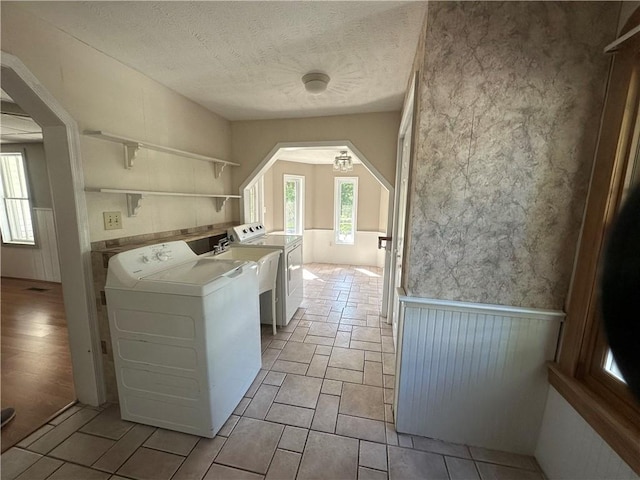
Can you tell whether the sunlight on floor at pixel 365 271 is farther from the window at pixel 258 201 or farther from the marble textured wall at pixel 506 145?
the marble textured wall at pixel 506 145

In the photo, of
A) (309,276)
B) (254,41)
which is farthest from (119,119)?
(309,276)

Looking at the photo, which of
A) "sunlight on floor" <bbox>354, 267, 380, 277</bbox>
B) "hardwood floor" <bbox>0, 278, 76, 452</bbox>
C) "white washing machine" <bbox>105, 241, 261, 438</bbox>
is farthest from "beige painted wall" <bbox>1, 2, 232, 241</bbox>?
"sunlight on floor" <bbox>354, 267, 380, 277</bbox>

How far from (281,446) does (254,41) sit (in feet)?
7.90

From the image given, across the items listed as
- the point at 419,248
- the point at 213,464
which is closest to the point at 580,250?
the point at 419,248

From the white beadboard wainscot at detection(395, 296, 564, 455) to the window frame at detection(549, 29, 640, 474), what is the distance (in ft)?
0.41

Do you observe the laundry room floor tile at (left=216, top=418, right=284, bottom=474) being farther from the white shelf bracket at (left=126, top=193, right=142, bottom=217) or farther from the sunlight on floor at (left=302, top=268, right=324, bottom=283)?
the sunlight on floor at (left=302, top=268, right=324, bottom=283)

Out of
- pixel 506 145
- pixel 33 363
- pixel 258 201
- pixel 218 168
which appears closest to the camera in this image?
pixel 506 145

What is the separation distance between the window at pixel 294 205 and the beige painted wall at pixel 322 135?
2.44 meters

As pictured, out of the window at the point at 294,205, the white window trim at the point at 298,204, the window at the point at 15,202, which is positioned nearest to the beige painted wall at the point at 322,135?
the white window trim at the point at 298,204

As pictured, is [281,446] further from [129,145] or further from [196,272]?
[129,145]

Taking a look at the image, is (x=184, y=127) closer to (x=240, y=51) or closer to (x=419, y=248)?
(x=240, y=51)

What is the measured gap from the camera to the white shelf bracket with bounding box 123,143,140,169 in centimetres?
189

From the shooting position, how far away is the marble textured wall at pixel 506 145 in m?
1.20

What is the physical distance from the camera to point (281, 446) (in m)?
1.54
